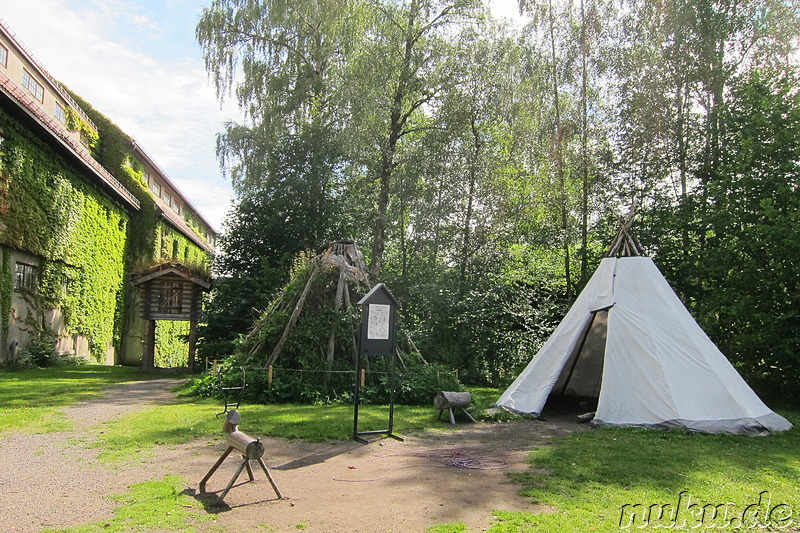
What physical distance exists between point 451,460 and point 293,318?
23.0 feet

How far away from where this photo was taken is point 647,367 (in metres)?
10.3

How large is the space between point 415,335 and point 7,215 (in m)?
13.0

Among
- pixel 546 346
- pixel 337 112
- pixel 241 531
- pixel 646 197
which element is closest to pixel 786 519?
pixel 241 531

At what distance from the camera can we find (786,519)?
5293 millimetres

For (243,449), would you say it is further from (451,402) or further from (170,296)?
(170,296)

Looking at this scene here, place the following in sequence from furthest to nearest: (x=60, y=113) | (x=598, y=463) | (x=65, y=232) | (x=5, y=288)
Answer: (x=60, y=113) < (x=65, y=232) < (x=5, y=288) < (x=598, y=463)

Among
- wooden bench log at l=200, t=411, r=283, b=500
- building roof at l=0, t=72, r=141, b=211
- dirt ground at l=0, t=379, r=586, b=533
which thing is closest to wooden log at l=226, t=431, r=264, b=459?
wooden bench log at l=200, t=411, r=283, b=500

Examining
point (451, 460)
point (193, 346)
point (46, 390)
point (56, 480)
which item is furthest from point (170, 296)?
point (451, 460)

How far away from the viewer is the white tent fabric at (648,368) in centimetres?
979

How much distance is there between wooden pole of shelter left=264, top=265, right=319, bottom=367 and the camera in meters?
13.3

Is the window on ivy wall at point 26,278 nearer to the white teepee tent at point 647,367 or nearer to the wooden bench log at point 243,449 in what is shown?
the white teepee tent at point 647,367

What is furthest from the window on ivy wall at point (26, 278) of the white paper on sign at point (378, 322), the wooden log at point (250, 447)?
the wooden log at point (250, 447)

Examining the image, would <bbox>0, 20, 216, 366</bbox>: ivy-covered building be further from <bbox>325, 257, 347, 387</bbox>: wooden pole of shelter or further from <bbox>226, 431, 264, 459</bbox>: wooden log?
<bbox>226, 431, 264, 459</bbox>: wooden log

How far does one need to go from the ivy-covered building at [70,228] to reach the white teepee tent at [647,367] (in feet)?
44.1
